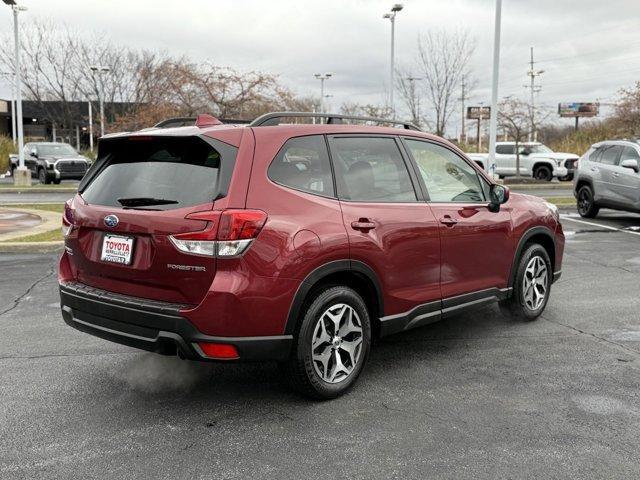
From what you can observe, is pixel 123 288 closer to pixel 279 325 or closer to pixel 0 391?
pixel 279 325

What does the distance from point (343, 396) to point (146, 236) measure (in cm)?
160

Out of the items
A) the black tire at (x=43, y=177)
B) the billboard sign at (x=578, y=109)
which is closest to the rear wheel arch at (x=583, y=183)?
the black tire at (x=43, y=177)

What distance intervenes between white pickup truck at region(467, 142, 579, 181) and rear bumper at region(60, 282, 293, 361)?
80.5 ft

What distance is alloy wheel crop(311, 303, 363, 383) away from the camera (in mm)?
3807

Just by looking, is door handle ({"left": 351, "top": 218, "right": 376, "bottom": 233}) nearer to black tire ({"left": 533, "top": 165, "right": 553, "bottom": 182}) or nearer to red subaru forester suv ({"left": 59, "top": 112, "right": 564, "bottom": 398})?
red subaru forester suv ({"left": 59, "top": 112, "right": 564, "bottom": 398})

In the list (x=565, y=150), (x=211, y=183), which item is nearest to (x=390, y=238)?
(x=211, y=183)

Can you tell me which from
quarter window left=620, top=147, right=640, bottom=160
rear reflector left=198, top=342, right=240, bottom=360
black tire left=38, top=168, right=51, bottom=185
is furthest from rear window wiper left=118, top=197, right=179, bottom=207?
black tire left=38, top=168, right=51, bottom=185

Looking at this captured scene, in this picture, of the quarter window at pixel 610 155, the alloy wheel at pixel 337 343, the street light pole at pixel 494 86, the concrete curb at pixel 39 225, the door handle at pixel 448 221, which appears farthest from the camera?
the street light pole at pixel 494 86

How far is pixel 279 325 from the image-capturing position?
355 cm

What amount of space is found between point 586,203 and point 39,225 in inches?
454

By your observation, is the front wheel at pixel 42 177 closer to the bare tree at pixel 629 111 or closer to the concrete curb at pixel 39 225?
the concrete curb at pixel 39 225

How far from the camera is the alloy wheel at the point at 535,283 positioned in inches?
220

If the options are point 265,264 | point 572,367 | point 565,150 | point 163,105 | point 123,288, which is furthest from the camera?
point 565,150

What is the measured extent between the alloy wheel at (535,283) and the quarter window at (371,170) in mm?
1757
